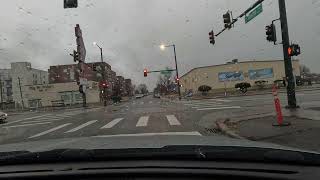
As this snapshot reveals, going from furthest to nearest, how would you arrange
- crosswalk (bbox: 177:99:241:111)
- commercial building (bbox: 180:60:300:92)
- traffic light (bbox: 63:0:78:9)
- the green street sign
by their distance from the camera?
1. commercial building (bbox: 180:60:300:92)
2. crosswalk (bbox: 177:99:241:111)
3. the green street sign
4. traffic light (bbox: 63:0:78:9)

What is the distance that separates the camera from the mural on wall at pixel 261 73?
4624 inches

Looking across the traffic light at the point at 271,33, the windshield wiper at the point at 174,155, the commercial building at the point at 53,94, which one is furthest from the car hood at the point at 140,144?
the commercial building at the point at 53,94

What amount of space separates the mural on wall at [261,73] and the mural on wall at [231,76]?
238 cm

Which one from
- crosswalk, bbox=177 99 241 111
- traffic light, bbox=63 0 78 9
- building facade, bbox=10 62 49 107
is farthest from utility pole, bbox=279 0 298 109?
building facade, bbox=10 62 49 107

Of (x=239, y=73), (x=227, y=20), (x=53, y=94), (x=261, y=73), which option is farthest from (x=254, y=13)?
(x=261, y=73)

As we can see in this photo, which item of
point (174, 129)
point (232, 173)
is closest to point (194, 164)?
point (232, 173)

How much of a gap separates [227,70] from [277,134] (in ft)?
346

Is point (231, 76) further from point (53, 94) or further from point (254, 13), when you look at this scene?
point (254, 13)

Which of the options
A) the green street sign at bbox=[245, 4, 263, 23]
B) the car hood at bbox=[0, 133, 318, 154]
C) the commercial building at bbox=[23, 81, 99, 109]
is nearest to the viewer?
the car hood at bbox=[0, 133, 318, 154]

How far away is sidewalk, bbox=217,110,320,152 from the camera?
1177 cm

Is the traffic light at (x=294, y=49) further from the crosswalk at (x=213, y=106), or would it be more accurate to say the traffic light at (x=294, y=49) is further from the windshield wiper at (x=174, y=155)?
the windshield wiper at (x=174, y=155)

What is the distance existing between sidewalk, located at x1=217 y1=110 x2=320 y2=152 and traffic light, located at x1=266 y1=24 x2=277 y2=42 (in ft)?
21.7

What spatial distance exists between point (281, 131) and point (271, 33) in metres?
10.3

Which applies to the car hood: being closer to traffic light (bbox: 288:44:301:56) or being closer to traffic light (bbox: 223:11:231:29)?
traffic light (bbox: 288:44:301:56)
